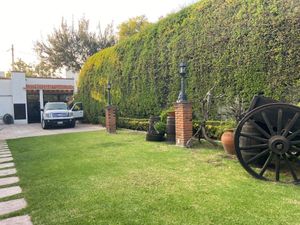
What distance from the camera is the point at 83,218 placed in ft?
8.52

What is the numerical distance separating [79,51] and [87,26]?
245 centimetres

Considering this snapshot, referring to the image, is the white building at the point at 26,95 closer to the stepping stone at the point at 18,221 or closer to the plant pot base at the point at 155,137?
the plant pot base at the point at 155,137

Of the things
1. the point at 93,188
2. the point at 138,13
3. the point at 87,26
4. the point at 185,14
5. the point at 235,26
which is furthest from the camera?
the point at 138,13

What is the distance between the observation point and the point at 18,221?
2.61 metres

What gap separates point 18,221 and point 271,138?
3.15 m

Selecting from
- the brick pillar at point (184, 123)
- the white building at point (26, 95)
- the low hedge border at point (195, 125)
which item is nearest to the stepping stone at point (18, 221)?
the brick pillar at point (184, 123)

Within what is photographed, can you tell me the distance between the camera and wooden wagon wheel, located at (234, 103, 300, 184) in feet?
11.4

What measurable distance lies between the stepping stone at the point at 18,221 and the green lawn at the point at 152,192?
9 centimetres

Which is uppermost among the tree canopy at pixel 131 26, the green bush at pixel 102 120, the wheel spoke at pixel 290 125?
the tree canopy at pixel 131 26

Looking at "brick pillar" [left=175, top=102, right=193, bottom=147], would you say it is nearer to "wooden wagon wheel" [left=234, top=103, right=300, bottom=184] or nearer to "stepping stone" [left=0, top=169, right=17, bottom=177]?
"wooden wagon wheel" [left=234, top=103, right=300, bottom=184]

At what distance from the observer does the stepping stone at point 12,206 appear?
2.90 m

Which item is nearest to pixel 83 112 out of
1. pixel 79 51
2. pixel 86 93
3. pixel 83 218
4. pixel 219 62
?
pixel 86 93

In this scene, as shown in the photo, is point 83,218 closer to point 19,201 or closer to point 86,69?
point 19,201

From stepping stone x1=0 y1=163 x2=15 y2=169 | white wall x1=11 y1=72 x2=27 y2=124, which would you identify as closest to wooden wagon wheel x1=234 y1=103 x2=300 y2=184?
stepping stone x1=0 y1=163 x2=15 y2=169
